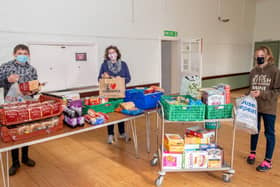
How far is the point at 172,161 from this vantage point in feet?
7.55

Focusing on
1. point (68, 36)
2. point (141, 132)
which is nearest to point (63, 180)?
point (141, 132)

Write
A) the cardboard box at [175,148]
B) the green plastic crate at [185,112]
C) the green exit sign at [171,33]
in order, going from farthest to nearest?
the green exit sign at [171,33] → the cardboard box at [175,148] → the green plastic crate at [185,112]

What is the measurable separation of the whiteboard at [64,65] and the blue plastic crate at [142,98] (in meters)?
A: 2.06

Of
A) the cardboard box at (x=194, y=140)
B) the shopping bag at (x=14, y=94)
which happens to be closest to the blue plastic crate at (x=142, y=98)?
the cardboard box at (x=194, y=140)

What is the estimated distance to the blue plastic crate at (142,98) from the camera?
259 centimetres

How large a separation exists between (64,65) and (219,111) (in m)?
3.15

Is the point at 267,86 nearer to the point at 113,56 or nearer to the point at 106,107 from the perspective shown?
the point at 106,107

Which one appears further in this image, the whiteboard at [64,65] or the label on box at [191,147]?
the whiteboard at [64,65]

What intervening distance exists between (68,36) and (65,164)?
8.07 ft

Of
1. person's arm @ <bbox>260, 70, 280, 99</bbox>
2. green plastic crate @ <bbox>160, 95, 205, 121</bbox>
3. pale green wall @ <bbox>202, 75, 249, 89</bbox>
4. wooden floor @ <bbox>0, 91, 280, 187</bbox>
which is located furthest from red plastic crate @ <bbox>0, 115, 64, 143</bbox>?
pale green wall @ <bbox>202, 75, 249, 89</bbox>

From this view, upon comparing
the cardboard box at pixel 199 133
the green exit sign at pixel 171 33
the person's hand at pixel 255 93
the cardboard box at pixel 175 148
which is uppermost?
the green exit sign at pixel 171 33

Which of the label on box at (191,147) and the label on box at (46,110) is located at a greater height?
the label on box at (46,110)

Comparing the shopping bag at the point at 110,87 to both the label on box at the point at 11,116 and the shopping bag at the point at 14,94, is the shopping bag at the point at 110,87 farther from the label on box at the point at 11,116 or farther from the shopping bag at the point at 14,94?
the label on box at the point at 11,116

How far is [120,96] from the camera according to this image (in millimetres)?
2641
